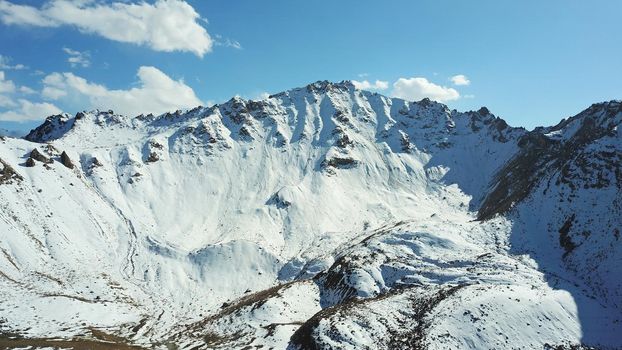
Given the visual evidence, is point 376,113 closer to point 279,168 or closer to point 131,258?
point 279,168

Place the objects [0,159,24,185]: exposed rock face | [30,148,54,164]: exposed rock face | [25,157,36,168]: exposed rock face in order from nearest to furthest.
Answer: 1. [0,159,24,185]: exposed rock face
2. [25,157,36,168]: exposed rock face
3. [30,148,54,164]: exposed rock face

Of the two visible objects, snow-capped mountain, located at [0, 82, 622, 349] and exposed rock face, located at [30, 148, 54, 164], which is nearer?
snow-capped mountain, located at [0, 82, 622, 349]

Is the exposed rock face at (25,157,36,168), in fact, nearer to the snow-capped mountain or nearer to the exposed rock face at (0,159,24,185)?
the snow-capped mountain

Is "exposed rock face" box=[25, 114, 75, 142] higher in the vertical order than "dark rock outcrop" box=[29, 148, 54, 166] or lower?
higher

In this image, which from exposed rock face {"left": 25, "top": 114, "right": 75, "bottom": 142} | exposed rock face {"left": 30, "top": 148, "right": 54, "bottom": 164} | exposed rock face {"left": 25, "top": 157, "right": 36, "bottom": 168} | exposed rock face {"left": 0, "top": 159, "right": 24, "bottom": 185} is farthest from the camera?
exposed rock face {"left": 25, "top": 114, "right": 75, "bottom": 142}

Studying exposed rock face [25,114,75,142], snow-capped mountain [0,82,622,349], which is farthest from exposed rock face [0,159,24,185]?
exposed rock face [25,114,75,142]

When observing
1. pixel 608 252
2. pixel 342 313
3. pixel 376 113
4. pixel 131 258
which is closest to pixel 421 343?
pixel 342 313

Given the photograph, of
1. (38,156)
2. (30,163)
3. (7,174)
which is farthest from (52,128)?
(7,174)

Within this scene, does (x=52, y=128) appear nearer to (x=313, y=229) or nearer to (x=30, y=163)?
(x=30, y=163)
